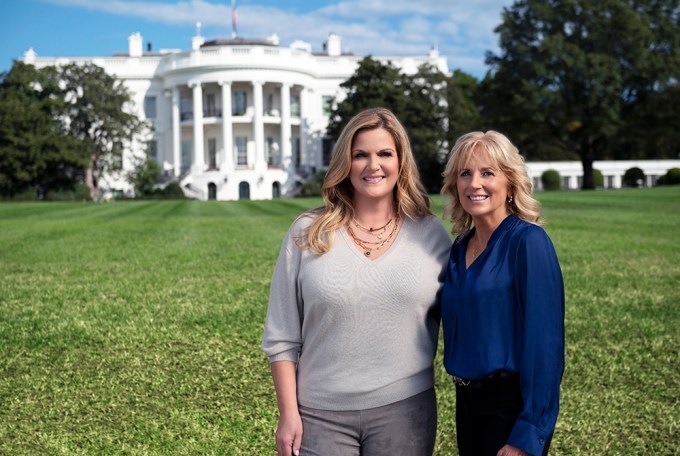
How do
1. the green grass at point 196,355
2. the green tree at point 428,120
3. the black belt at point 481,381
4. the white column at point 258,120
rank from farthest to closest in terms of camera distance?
the white column at point 258,120 → the green tree at point 428,120 → the green grass at point 196,355 → the black belt at point 481,381

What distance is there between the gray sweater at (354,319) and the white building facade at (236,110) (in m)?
53.1

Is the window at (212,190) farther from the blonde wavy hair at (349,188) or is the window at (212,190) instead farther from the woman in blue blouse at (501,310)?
the woman in blue blouse at (501,310)

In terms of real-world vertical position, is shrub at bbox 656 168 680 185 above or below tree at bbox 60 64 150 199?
below

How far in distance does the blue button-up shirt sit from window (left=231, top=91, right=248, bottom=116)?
195ft

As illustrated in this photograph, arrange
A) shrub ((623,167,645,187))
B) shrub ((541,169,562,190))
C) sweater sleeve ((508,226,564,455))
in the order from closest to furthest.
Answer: sweater sleeve ((508,226,564,455)) → shrub ((623,167,645,187)) → shrub ((541,169,562,190))

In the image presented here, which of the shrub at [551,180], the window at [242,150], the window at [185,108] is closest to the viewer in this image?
the shrub at [551,180]

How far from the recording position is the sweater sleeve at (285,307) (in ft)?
9.67

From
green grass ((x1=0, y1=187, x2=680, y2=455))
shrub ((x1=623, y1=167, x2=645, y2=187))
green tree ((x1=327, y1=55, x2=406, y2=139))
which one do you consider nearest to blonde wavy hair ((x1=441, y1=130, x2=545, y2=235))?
green grass ((x1=0, y1=187, x2=680, y2=455))

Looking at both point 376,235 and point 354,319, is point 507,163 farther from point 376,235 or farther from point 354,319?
point 354,319

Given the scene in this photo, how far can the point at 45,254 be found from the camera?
12953mm

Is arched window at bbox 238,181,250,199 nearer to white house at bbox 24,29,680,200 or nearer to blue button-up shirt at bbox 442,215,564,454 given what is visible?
white house at bbox 24,29,680,200

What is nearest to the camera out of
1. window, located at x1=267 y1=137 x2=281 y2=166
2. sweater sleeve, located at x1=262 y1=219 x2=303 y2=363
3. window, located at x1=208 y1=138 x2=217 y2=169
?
sweater sleeve, located at x1=262 y1=219 x2=303 y2=363

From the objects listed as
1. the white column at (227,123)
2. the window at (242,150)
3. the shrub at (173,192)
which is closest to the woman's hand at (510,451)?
the shrub at (173,192)

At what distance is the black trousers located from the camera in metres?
2.73
